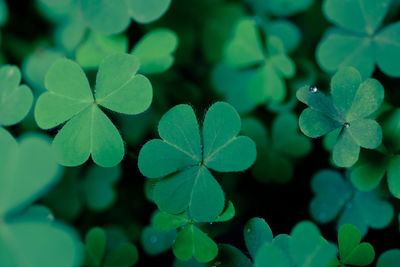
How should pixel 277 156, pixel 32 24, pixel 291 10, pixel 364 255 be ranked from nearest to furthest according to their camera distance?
pixel 364 255, pixel 277 156, pixel 291 10, pixel 32 24

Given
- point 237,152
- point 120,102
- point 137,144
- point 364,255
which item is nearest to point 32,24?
point 137,144

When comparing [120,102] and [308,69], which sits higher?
[120,102]

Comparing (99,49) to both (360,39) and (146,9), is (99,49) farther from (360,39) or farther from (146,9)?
(360,39)

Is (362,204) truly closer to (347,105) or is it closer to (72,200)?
(347,105)

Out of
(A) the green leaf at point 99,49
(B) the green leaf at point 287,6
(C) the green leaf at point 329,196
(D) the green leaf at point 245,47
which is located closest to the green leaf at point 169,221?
(C) the green leaf at point 329,196

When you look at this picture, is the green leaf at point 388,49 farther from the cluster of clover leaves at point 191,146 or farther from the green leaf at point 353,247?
the green leaf at point 353,247

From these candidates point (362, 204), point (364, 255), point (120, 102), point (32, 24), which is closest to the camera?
point (364, 255)

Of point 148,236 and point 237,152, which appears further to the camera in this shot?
point 148,236
